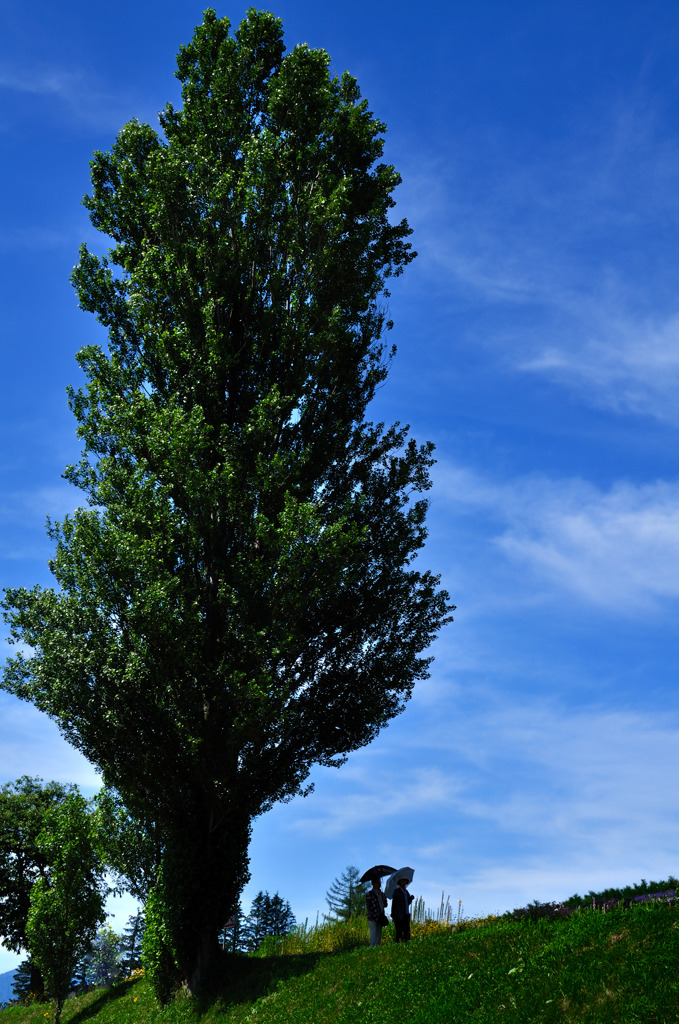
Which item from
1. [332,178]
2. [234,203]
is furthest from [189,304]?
[332,178]

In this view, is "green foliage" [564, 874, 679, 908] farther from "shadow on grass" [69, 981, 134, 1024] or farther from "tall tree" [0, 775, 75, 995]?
"tall tree" [0, 775, 75, 995]

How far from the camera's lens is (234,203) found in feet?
63.9

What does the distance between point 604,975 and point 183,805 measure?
1049 cm

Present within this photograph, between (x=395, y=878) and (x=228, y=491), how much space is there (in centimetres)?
934

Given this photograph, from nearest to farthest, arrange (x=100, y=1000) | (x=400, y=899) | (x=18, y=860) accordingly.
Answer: (x=400, y=899) < (x=100, y=1000) < (x=18, y=860)

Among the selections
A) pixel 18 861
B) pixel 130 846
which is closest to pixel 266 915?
pixel 18 861

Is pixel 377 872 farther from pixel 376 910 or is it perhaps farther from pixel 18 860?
pixel 18 860

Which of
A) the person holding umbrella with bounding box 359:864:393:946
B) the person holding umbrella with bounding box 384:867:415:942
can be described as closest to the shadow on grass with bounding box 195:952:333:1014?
the person holding umbrella with bounding box 359:864:393:946

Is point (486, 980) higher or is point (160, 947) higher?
point (160, 947)

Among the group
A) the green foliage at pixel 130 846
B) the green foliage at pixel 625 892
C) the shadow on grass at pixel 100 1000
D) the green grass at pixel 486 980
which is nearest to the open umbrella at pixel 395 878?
the green grass at pixel 486 980

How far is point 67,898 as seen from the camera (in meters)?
23.8

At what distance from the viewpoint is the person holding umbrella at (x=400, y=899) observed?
1590cm

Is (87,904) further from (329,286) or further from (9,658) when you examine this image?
(329,286)

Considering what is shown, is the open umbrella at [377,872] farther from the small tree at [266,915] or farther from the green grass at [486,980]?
the small tree at [266,915]
